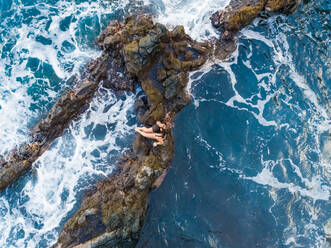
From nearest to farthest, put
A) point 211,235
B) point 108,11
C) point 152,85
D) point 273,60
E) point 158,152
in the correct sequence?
point 211,235 → point 158,152 → point 152,85 → point 273,60 → point 108,11

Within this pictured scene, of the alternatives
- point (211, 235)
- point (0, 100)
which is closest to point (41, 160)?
point (0, 100)

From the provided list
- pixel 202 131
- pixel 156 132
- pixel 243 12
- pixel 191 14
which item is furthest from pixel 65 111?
pixel 243 12

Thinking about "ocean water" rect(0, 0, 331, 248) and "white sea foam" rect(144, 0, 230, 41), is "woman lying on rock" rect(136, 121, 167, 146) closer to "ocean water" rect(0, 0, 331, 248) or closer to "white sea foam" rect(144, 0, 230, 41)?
"ocean water" rect(0, 0, 331, 248)

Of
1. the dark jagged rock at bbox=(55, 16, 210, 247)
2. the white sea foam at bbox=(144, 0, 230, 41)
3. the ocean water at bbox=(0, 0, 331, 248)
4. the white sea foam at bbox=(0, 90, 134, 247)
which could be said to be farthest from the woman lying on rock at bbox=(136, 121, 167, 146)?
the white sea foam at bbox=(144, 0, 230, 41)

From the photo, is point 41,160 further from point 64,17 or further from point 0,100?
point 64,17

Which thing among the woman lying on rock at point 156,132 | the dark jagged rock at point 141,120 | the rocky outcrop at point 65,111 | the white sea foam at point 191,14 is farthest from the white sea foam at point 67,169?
the white sea foam at point 191,14

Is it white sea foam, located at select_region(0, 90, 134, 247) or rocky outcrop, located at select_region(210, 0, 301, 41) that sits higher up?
rocky outcrop, located at select_region(210, 0, 301, 41)

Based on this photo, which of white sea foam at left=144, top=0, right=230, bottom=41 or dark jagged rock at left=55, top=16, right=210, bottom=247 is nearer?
dark jagged rock at left=55, top=16, right=210, bottom=247
